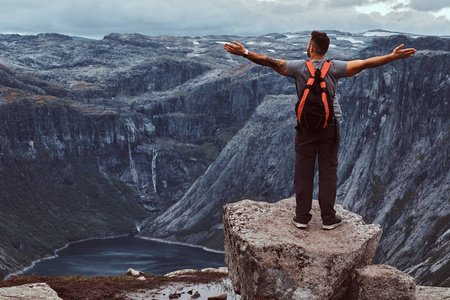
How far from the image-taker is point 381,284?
1823 centimetres

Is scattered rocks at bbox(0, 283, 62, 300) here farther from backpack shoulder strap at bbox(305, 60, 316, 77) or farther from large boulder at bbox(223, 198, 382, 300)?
backpack shoulder strap at bbox(305, 60, 316, 77)

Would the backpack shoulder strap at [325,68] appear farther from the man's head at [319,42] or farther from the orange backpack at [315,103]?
the man's head at [319,42]

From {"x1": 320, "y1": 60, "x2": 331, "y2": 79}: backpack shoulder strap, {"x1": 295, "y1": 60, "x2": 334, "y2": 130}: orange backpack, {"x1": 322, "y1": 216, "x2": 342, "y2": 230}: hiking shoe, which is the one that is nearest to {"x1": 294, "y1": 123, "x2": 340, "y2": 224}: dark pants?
{"x1": 322, "y1": 216, "x2": 342, "y2": 230}: hiking shoe

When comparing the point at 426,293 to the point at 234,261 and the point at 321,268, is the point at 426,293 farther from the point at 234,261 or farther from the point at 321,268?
the point at 234,261

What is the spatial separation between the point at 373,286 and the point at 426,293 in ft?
15.4

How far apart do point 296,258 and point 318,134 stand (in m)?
4.42

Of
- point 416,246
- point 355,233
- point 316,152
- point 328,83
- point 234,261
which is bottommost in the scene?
point 416,246

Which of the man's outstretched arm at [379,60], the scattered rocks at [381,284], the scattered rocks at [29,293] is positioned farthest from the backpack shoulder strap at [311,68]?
the scattered rocks at [29,293]

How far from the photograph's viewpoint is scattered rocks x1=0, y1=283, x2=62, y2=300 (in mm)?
22344

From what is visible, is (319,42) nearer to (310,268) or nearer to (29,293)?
(310,268)

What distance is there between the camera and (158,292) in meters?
29.2

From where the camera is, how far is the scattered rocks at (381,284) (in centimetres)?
1825

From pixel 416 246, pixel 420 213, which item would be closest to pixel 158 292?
pixel 416 246

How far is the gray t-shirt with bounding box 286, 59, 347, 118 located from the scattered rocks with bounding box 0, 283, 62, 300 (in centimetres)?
1366
